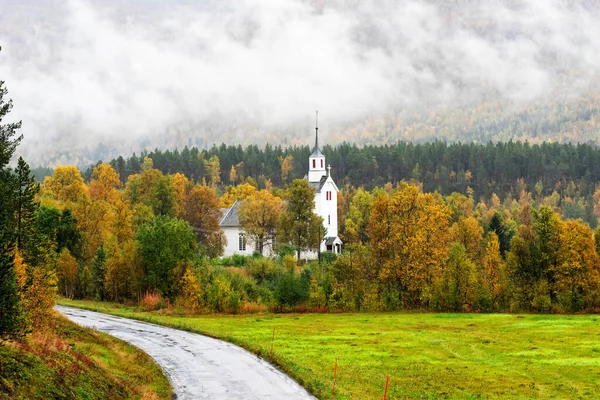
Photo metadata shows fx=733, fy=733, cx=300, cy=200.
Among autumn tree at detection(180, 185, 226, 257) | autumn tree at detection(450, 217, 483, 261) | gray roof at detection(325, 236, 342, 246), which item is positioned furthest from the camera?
gray roof at detection(325, 236, 342, 246)

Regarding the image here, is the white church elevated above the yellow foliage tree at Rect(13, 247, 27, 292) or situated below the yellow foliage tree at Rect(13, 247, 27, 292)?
above

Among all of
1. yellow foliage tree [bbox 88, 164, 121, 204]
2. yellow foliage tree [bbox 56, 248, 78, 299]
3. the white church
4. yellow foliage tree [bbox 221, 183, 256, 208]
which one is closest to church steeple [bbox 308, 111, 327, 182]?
the white church

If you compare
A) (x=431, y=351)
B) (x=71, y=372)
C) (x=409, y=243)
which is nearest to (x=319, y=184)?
(x=409, y=243)

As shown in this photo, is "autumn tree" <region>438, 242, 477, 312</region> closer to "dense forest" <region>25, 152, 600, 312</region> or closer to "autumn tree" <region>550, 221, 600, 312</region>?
"dense forest" <region>25, 152, 600, 312</region>

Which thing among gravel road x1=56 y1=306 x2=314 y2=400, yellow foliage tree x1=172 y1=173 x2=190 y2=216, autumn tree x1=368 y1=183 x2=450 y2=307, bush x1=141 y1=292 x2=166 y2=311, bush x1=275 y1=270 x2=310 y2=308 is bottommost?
gravel road x1=56 y1=306 x2=314 y2=400

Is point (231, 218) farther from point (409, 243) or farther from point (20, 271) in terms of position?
point (20, 271)

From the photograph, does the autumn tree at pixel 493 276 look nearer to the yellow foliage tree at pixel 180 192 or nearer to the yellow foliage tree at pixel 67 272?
the yellow foliage tree at pixel 67 272

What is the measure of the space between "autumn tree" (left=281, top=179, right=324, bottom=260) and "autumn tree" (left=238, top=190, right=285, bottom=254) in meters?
5.65

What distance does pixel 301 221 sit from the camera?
351ft

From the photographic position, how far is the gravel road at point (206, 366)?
97.7 ft

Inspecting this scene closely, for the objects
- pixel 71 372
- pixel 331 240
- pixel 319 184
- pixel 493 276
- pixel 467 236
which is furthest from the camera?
pixel 319 184

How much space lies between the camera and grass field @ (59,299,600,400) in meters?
32.5

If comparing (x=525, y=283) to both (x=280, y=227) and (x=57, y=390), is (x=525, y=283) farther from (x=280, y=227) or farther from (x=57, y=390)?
(x=57, y=390)

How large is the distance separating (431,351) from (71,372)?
24.1 meters
